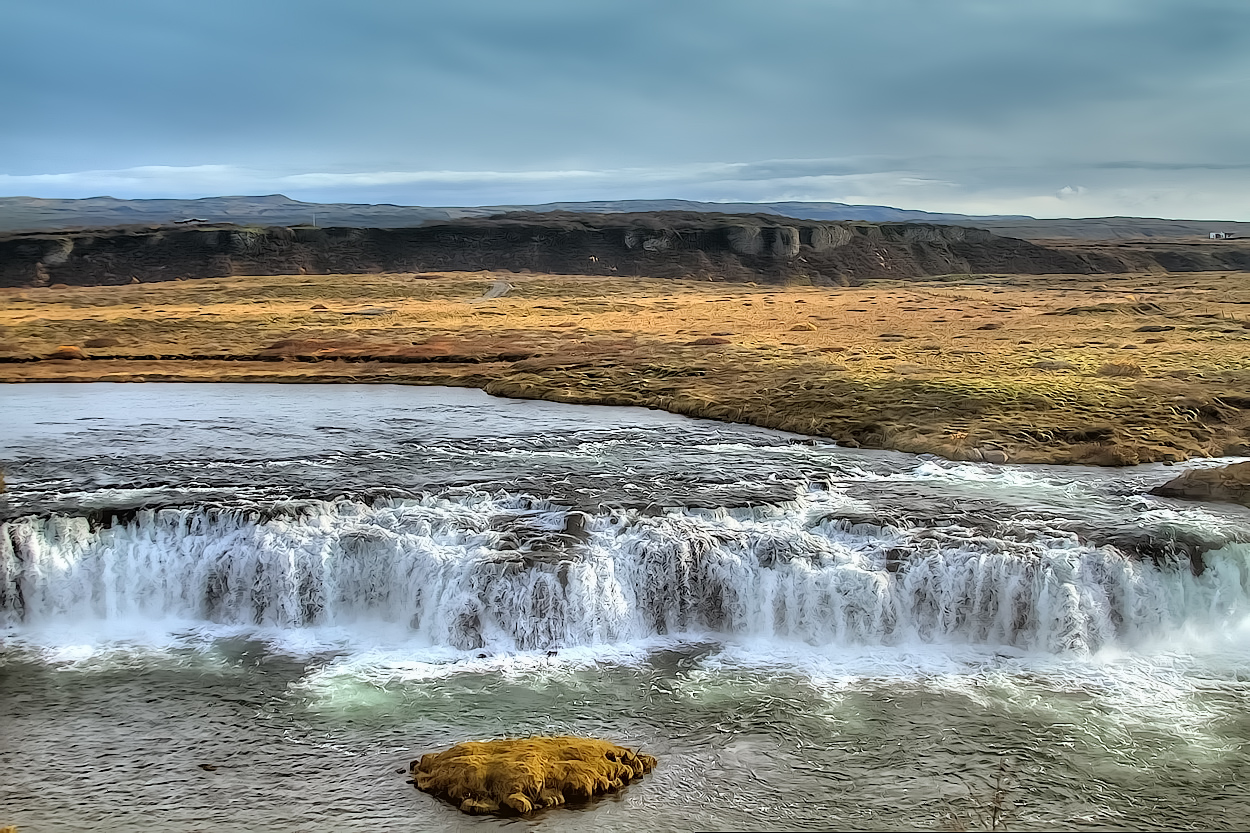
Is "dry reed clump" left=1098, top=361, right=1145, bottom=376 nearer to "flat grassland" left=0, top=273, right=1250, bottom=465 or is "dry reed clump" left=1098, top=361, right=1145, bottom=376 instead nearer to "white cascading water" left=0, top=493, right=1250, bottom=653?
"flat grassland" left=0, top=273, right=1250, bottom=465

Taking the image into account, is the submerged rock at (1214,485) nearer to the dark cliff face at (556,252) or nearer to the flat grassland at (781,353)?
the flat grassland at (781,353)

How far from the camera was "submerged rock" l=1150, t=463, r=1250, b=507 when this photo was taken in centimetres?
1902

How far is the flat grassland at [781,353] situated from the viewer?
83.1 ft

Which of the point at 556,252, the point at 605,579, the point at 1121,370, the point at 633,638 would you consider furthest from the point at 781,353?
the point at 556,252

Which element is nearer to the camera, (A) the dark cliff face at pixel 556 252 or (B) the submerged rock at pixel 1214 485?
(B) the submerged rock at pixel 1214 485

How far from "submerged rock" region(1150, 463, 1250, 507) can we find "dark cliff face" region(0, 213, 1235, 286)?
76506 mm

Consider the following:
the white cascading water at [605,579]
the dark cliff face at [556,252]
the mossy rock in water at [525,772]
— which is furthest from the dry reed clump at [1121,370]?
the dark cliff face at [556,252]

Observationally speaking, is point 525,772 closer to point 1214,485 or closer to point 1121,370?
point 1214,485

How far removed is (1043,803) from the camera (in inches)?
449

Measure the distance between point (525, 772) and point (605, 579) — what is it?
519 centimetres

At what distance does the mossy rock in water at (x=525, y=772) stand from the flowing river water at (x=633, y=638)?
0.62ft

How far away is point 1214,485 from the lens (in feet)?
62.8

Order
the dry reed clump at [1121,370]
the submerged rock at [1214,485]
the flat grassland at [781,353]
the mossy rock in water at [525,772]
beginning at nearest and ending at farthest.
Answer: the mossy rock in water at [525,772], the submerged rock at [1214,485], the flat grassland at [781,353], the dry reed clump at [1121,370]

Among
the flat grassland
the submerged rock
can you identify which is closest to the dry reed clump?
the flat grassland
